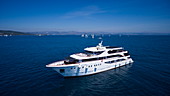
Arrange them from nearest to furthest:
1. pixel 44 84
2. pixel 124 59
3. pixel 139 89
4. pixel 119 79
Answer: pixel 139 89, pixel 44 84, pixel 119 79, pixel 124 59

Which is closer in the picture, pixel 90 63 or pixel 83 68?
pixel 83 68

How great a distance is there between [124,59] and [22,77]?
1175 inches

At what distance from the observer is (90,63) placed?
81.8 feet

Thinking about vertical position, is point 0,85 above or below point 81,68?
below

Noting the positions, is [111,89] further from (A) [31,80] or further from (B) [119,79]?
(A) [31,80]

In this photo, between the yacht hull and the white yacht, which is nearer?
the yacht hull

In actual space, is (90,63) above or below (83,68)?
above

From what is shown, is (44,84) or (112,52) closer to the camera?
(44,84)

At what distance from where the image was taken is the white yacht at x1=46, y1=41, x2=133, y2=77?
75.8ft

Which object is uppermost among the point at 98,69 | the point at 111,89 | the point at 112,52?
the point at 112,52

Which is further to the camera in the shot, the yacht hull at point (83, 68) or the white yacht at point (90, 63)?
the white yacht at point (90, 63)

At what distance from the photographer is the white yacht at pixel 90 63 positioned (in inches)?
910

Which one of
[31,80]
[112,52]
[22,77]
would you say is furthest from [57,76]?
[112,52]

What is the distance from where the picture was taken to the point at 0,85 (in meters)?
20.2
